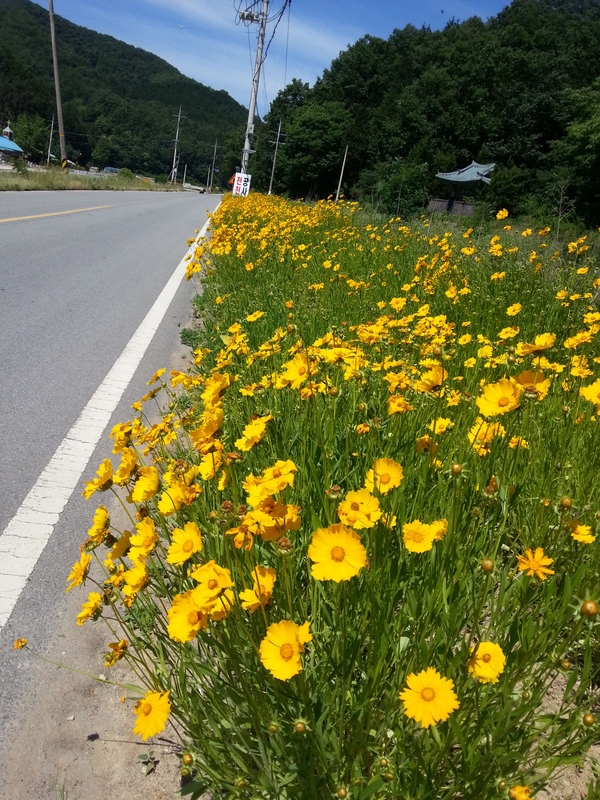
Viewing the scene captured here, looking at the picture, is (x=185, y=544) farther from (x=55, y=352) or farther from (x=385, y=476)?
(x=55, y=352)

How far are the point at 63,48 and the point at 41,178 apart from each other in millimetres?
98511

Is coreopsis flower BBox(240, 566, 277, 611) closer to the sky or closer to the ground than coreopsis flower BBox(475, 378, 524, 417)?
closer to the ground

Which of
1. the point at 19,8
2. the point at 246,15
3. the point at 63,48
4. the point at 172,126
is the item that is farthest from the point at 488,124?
the point at 19,8

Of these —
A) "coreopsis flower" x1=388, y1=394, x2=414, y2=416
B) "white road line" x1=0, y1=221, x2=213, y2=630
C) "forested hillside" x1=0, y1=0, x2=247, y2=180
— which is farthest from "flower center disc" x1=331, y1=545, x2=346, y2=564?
"forested hillside" x1=0, y1=0, x2=247, y2=180

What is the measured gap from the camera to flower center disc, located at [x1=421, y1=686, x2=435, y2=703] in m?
0.94

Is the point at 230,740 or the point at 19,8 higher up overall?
the point at 19,8

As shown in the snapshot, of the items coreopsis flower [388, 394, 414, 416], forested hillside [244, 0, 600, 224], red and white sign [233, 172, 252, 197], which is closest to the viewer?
coreopsis flower [388, 394, 414, 416]

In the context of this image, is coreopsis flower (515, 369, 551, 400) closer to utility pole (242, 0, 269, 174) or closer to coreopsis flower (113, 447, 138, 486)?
coreopsis flower (113, 447, 138, 486)

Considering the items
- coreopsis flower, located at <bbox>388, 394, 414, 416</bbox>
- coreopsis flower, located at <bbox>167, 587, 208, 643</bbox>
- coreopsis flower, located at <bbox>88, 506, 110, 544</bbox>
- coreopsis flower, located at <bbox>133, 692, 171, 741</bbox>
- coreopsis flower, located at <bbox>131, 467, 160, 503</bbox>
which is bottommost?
coreopsis flower, located at <bbox>133, 692, 171, 741</bbox>

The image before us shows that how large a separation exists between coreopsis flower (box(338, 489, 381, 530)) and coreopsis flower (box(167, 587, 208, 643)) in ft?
0.96

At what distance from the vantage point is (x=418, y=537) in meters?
1.20

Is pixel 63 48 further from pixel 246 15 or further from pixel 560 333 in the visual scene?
pixel 560 333

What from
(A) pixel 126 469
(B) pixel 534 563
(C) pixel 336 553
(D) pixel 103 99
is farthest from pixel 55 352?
(D) pixel 103 99

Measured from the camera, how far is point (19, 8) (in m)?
106
